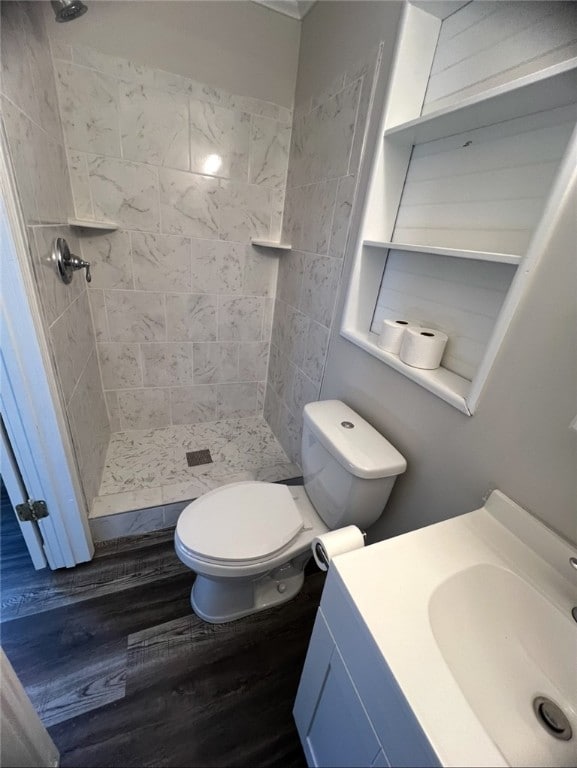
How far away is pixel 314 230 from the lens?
1.50 metres

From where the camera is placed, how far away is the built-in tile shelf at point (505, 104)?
1.98ft

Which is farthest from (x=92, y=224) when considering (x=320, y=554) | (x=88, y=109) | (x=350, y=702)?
(x=350, y=702)

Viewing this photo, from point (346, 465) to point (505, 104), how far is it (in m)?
0.97

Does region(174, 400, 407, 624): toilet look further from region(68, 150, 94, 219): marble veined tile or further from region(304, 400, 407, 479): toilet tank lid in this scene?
region(68, 150, 94, 219): marble veined tile

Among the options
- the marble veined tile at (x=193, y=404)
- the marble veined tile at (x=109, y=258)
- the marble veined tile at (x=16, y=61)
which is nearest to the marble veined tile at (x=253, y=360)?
the marble veined tile at (x=193, y=404)

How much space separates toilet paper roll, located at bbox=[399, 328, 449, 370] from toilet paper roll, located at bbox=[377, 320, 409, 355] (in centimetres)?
6

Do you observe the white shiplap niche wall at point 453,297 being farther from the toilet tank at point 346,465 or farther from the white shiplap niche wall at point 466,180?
the toilet tank at point 346,465

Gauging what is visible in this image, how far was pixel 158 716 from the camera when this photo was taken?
99 centimetres

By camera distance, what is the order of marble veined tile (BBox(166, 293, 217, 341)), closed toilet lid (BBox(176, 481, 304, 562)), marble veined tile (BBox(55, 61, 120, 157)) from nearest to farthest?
closed toilet lid (BBox(176, 481, 304, 562)), marble veined tile (BBox(55, 61, 120, 157)), marble veined tile (BBox(166, 293, 217, 341))

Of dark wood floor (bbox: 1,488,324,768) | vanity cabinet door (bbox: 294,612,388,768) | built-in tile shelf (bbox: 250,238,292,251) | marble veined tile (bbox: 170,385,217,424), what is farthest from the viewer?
marble veined tile (bbox: 170,385,217,424)

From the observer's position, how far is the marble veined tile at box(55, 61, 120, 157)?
4.36ft

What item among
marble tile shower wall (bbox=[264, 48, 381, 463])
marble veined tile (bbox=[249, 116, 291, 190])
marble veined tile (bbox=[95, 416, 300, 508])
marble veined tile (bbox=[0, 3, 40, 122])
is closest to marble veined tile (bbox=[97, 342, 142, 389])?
marble veined tile (bbox=[95, 416, 300, 508])

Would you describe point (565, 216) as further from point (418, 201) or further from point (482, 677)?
point (482, 677)

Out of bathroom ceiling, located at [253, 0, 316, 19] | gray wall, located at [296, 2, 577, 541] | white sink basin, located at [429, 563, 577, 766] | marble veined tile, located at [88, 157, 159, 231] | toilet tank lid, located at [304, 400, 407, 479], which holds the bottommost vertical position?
white sink basin, located at [429, 563, 577, 766]
